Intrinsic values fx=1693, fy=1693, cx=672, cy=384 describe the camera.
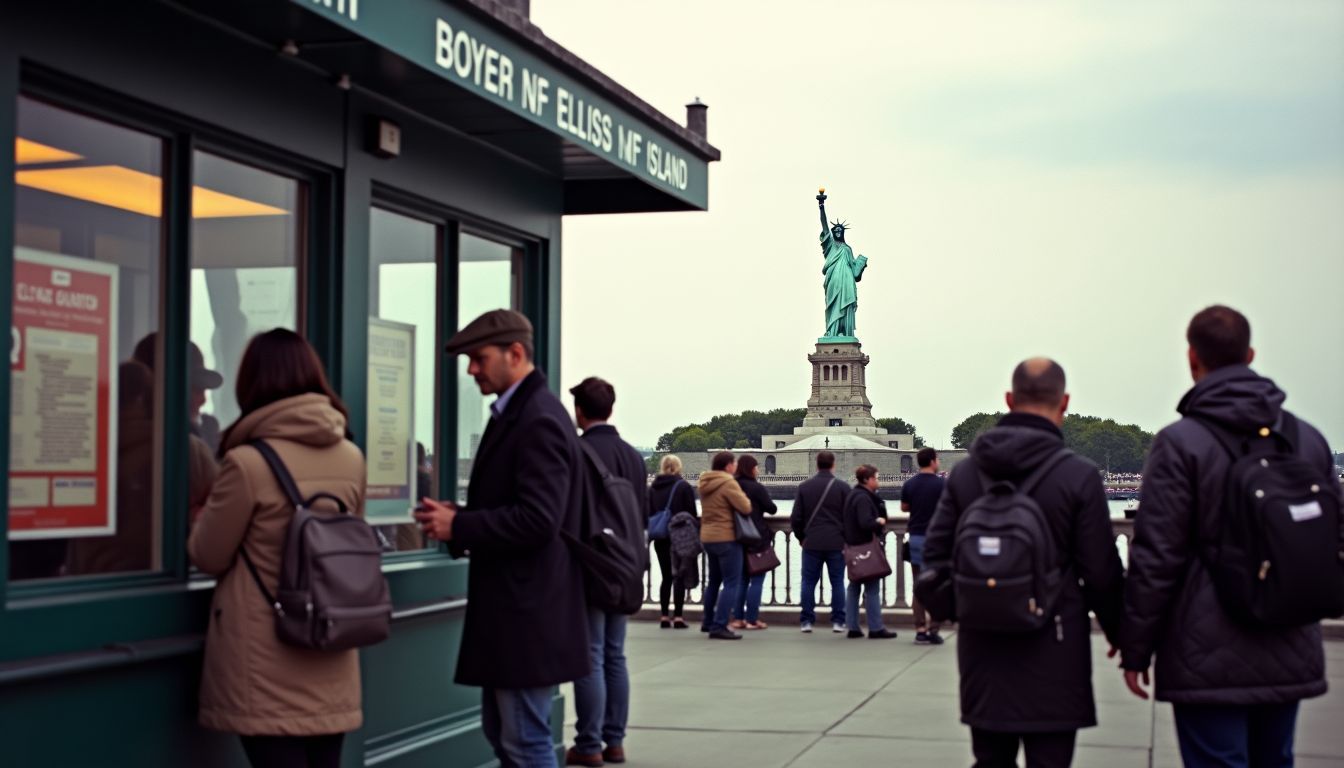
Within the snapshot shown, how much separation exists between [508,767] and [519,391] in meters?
1.24

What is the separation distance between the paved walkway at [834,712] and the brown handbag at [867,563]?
0.65m

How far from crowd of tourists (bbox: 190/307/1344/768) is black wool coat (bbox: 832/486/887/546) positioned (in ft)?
33.3

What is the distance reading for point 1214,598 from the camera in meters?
4.98

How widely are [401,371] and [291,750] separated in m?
2.57

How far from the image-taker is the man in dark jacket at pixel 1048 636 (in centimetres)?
498

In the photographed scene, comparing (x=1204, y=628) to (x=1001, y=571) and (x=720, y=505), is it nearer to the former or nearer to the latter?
(x=1001, y=571)

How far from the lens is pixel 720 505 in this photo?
15570 millimetres

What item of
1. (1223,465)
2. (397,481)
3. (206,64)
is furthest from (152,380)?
(1223,465)

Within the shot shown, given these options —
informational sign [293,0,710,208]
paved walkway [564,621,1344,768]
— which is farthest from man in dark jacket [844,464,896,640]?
informational sign [293,0,710,208]

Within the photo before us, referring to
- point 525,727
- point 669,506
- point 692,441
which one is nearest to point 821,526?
point 669,506

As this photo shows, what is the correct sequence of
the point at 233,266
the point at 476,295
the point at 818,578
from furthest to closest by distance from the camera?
the point at 818,578 → the point at 476,295 → the point at 233,266

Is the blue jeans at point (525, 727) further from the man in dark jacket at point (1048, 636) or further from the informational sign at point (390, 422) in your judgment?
the informational sign at point (390, 422)

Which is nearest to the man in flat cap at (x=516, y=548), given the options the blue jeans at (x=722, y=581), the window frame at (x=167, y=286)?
the window frame at (x=167, y=286)

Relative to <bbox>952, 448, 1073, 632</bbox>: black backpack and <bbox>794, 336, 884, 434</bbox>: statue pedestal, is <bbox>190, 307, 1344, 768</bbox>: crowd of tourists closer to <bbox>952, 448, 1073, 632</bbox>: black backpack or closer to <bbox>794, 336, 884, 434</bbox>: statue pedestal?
<bbox>952, 448, 1073, 632</bbox>: black backpack
